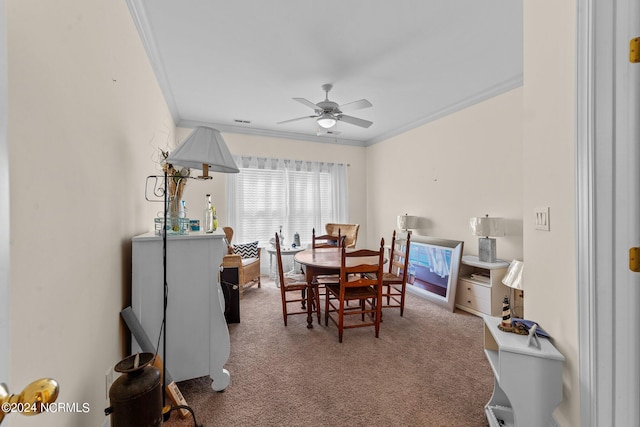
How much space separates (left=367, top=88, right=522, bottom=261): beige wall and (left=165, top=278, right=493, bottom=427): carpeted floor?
1394 mm

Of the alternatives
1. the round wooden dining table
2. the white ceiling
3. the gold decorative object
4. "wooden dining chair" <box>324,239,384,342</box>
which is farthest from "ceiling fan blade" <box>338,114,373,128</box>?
the gold decorative object

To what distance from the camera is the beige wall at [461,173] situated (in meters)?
3.21

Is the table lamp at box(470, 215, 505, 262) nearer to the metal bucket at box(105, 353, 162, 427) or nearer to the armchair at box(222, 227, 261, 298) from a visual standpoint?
the armchair at box(222, 227, 261, 298)

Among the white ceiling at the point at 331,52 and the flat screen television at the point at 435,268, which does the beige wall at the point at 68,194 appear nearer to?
the white ceiling at the point at 331,52

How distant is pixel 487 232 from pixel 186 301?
316 cm

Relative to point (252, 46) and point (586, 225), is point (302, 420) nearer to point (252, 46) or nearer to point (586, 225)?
point (586, 225)

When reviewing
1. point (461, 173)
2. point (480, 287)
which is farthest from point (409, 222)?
point (480, 287)

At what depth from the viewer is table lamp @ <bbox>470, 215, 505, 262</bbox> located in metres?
3.17

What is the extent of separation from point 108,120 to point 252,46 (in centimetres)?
155

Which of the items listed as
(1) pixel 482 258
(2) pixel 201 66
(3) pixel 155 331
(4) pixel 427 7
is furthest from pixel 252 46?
(1) pixel 482 258

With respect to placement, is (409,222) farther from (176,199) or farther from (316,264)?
(176,199)

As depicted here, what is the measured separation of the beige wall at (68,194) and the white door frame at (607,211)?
187 centimetres

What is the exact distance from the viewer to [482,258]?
130 inches

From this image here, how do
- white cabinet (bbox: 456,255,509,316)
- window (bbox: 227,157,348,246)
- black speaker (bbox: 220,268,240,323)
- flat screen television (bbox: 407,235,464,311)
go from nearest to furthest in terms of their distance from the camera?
black speaker (bbox: 220,268,240,323)
white cabinet (bbox: 456,255,509,316)
flat screen television (bbox: 407,235,464,311)
window (bbox: 227,157,348,246)
